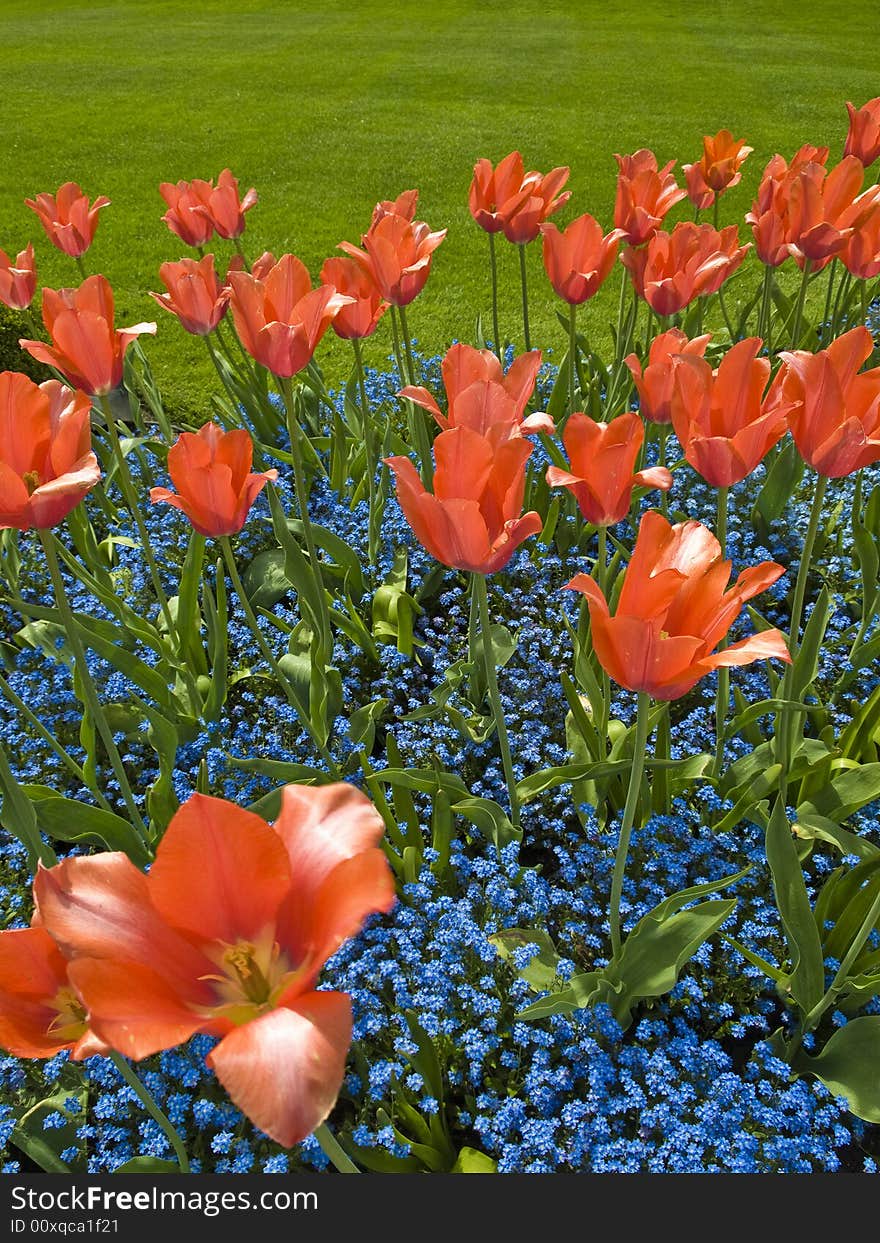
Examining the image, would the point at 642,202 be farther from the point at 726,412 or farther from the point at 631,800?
the point at 631,800

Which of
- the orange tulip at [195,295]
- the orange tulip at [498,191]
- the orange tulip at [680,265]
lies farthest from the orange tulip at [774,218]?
the orange tulip at [195,295]

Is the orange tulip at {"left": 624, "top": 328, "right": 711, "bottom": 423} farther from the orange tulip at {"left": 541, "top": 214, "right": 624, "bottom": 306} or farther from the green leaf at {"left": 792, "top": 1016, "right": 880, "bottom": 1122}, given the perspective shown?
the green leaf at {"left": 792, "top": 1016, "right": 880, "bottom": 1122}

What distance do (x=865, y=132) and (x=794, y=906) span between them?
9.77 ft

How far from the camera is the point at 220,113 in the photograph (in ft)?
39.6

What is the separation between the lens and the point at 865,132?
11.4 feet

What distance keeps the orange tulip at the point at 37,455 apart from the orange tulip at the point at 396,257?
3.91ft

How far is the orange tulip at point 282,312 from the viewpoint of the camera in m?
2.08

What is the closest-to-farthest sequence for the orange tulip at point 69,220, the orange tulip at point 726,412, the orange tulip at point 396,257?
the orange tulip at point 726,412
the orange tulip at point 396,257
the orange tulip at point 69,220

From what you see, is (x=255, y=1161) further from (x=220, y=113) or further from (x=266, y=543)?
(x=220, y=113)

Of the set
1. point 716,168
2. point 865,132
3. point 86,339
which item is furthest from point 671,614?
point 865,132

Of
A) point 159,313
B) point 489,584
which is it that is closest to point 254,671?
point 489,584

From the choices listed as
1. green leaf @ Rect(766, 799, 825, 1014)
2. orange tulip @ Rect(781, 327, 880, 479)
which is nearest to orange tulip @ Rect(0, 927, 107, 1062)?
green leaf @ Rect(766, 799, 825, 1014)

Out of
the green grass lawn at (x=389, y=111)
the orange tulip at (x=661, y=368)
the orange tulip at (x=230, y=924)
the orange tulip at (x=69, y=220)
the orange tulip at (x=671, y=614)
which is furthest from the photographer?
the green grass lawn at (x=389, y=111)

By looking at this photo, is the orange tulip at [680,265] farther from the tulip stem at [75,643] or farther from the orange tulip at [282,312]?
the tulip stem at [75,643]
